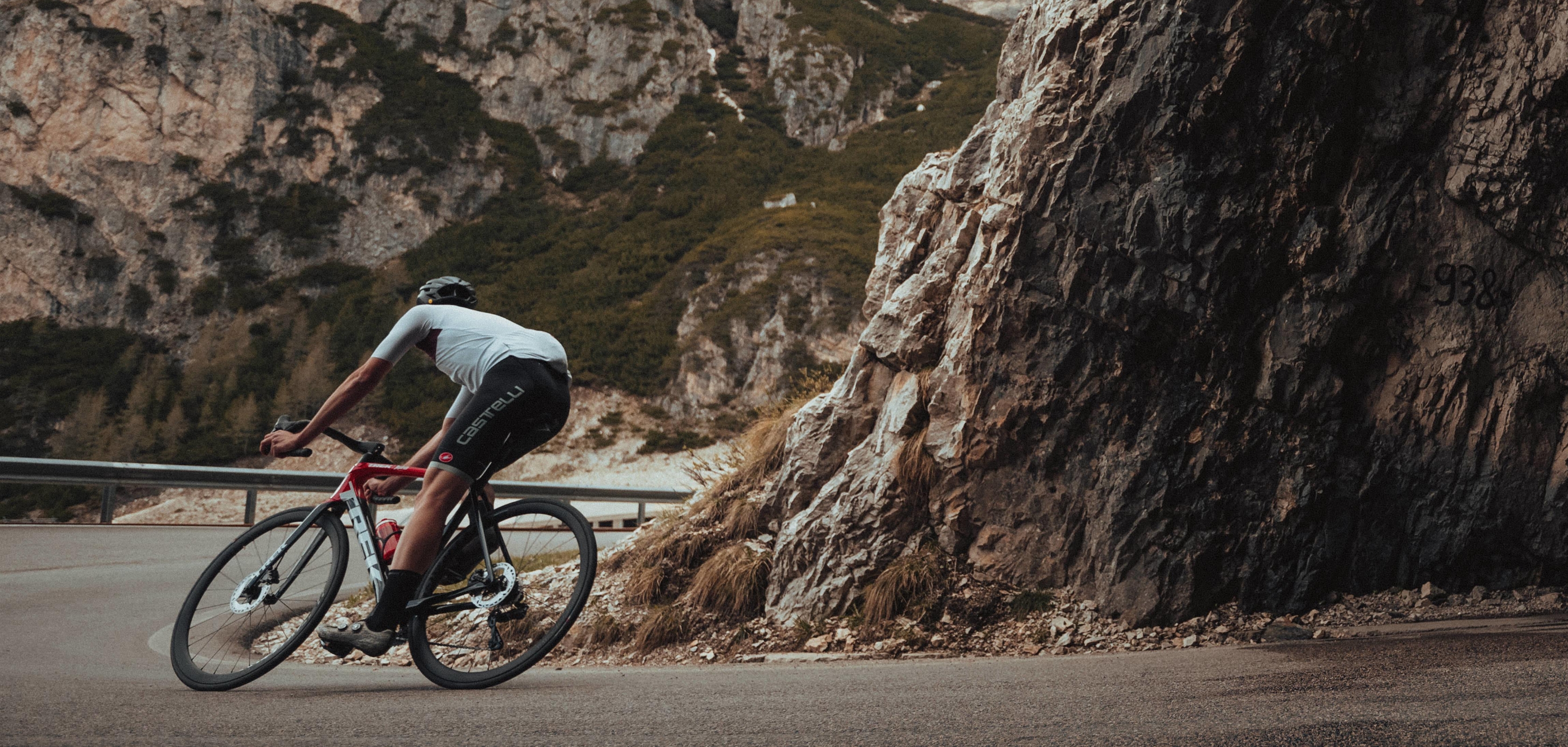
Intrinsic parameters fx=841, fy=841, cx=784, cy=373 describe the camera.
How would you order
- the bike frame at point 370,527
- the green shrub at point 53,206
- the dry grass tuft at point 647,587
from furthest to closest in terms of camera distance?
1. the green shrub at point 53,206
2. the dry grass tuft at point 647,587
3. the bike frame at point 370,527

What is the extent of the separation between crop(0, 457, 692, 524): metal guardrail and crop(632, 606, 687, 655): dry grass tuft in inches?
117

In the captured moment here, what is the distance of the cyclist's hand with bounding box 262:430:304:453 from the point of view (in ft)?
12.7

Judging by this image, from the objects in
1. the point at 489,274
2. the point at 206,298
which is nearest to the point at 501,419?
the point at 489,274

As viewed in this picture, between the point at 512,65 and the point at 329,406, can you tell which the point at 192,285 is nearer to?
the point at 512,65

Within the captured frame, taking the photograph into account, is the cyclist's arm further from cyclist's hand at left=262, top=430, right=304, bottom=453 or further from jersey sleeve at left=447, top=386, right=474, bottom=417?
jersey sleeve at left=447, top=386, right=474, bottom=417

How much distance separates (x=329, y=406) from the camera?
151 inches

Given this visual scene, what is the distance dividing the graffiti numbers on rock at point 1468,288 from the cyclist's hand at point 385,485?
22.0ft

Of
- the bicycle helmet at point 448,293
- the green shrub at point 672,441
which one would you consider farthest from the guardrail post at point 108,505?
the green shrub at point 672,441

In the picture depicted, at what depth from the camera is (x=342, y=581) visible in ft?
13.4

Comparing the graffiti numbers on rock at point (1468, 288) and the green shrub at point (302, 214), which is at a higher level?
the graffiti numbers on rock at point (1468, 288)

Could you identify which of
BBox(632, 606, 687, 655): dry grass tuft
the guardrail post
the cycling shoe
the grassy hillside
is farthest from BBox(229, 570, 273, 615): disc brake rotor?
the grassy hillside

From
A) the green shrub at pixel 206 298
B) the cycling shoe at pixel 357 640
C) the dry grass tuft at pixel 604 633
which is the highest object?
the cycling shoe at pixel 357 640

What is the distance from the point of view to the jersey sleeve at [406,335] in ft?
12.7

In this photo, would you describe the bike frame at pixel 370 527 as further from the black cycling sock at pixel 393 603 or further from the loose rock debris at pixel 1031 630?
the loose rock debris at pixel 1031 630
